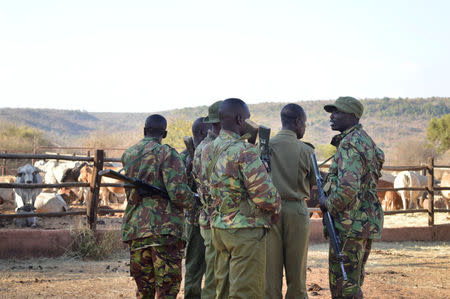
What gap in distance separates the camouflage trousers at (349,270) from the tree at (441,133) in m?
37.4

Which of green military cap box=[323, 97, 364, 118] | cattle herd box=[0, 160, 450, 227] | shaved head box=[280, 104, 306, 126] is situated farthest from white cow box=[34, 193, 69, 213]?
green military cap box=[323, 97, 364, 118]

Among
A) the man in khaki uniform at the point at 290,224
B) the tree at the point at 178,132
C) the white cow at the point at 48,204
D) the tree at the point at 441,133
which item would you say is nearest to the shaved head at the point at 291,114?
the man in khaki uniform at the point at 290,224

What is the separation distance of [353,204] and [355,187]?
170mm

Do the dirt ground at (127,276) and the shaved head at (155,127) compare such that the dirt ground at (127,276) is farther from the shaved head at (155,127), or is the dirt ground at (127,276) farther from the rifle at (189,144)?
the shaved head at (155,127)

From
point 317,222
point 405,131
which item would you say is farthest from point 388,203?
point 405,131

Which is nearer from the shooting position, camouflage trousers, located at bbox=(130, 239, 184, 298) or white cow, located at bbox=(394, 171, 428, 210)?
camouflage trousers, located at bbox=(130, 239, 184, 298)

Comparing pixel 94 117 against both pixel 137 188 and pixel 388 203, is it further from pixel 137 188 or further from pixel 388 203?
pixel 137 188

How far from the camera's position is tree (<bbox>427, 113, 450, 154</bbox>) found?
128ft

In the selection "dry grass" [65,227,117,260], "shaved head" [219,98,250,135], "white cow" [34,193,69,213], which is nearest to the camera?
"shaved head" [219,98,250,135]

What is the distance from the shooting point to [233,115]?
11.5ft

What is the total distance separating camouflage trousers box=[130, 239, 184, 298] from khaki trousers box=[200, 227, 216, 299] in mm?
205

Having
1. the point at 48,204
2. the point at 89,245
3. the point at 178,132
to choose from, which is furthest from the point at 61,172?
the point at 178,132

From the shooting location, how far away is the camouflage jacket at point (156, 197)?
4016 millimetres

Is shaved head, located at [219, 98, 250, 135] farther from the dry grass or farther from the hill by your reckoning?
the hill
